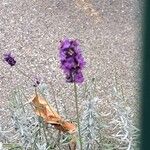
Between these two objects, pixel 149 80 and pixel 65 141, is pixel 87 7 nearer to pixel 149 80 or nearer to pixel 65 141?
pixel 65 141

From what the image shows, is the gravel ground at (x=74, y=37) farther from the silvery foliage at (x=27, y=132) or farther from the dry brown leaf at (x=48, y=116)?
the dry brown leaf at (x=48, y=116)

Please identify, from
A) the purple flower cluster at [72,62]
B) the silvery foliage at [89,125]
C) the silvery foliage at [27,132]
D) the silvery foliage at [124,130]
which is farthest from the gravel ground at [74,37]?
the purple flower cluster at [72,62]

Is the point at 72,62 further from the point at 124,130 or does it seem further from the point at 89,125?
the point at 124,130

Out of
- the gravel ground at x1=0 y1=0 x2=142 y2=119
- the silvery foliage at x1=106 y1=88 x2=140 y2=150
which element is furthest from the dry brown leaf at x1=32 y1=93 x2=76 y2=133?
the gravel ground at x1=0 y1=0 x2=142 y2=119

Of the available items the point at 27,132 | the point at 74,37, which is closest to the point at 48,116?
the point at 27,132

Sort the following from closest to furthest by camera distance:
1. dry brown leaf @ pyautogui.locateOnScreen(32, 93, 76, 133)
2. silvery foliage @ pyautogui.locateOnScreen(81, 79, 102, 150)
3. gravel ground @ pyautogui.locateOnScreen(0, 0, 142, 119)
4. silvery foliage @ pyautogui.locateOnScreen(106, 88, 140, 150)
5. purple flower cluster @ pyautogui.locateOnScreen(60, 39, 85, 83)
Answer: purple flower cluster @ pyautogui.locateOnScreen(60, 39, 85, 83), dry brown leaf @ pyautogui.locateOnScreen(32, 93, 76, 133), silvery foliage @ pyautogui.locateOnScreen(81, 79, 102, 150), silvery foliage @ pyautogui.locateOnScreen(106, 88, 140, 150), gravel ground @ pyautogui.locateOnScreen(0, 0, 142, 119)

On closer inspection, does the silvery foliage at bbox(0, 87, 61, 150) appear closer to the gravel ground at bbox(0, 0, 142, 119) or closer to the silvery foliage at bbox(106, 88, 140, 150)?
the silvery foliage at bbox(106, 88, 140, 150)
